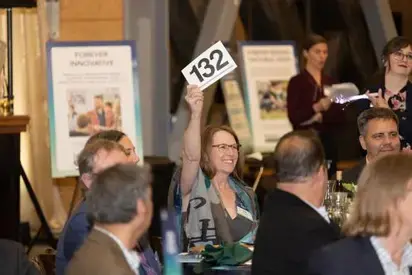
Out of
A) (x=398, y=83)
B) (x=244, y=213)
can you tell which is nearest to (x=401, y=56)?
(x=398, y=83)

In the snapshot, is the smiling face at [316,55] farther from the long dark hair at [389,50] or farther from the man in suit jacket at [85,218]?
the man in suit jacket at [85,218]

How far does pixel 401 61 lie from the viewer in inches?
257

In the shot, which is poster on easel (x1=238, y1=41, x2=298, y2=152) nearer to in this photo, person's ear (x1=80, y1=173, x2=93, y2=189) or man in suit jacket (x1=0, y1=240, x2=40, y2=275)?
→ person's ear (x1=80, y1=173, x2=93, y2=189)

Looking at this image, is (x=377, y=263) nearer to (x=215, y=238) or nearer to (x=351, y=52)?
(x=215, y=238)

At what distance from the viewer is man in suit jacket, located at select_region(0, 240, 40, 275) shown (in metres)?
3.69

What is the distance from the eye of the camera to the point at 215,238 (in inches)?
204

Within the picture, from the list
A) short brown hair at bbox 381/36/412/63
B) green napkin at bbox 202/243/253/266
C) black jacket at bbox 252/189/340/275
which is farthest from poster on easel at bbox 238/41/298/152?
black jacket at bbox 252/189/340/275

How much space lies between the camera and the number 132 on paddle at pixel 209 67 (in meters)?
5.37

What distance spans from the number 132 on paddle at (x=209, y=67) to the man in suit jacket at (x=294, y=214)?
1.37 m

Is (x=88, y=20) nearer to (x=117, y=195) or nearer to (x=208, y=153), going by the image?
(x=208, y=153)

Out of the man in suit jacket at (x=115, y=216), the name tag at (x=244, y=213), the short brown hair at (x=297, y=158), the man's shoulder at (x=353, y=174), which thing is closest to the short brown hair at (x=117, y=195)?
the man in suit jacket at (x=115, y=216)

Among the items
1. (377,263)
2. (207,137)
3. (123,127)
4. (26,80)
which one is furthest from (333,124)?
(377,263)

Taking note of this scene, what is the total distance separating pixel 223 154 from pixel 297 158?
58.2 inches

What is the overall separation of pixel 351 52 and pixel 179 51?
2118 millimetres
